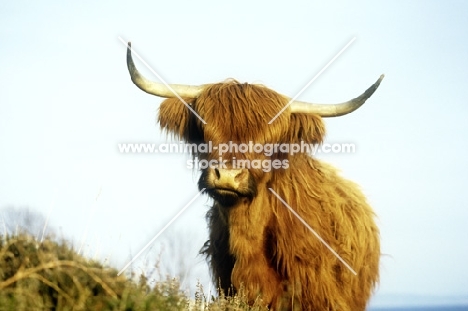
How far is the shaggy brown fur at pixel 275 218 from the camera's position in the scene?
290 inches

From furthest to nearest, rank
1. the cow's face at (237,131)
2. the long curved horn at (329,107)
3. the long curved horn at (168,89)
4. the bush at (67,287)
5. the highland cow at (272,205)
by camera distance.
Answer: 1. the long curved horn at (168,89)
2. the long curved horn at (329,107)
3. the highland cow at (272,205)
4. the cow's face at (237,131)
5. the bush at (67,287)

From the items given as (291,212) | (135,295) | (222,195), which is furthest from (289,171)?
(135,295)

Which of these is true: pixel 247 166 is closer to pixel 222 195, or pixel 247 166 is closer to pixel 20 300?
pixel 222 195

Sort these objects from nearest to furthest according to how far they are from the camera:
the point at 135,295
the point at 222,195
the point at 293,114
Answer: the point at 135,295, the point at 222,195, the point at 293,114

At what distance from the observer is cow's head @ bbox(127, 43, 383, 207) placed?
7.15 meters

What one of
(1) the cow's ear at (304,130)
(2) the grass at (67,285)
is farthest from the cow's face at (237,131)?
(2) the grass at (67,285)

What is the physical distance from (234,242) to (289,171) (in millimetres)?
867

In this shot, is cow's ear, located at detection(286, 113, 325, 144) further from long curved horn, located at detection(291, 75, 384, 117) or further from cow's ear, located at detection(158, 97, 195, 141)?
cow's ear, located at detection(158, 97, 195, 141)

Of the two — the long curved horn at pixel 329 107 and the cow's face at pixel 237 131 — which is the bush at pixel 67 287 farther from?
the long curved horn at pixel 329 107

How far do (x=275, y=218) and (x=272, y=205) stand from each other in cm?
13

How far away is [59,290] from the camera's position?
12.7 ft

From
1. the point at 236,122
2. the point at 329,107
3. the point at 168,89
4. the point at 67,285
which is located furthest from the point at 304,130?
the point at 67,285

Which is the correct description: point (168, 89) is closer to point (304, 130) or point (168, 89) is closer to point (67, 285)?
point (304, 130)

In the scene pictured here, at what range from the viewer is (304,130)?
804cm
